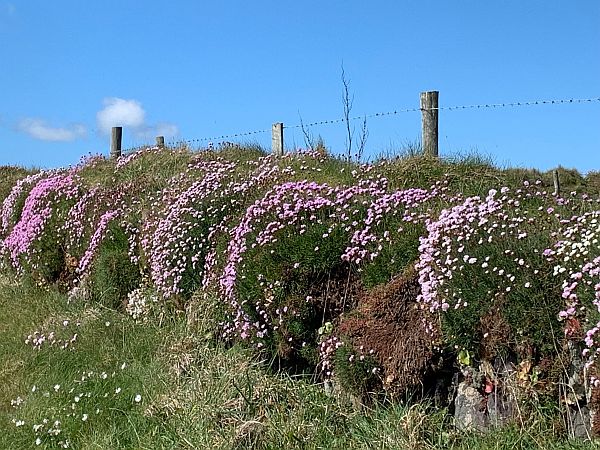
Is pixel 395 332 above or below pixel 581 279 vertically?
below

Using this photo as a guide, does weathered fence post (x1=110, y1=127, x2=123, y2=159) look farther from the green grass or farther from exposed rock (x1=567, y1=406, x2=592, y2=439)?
exposed rock (x1=567, y1=406, x2=592, y2=439)

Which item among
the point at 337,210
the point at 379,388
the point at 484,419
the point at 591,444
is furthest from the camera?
the point at 337,210

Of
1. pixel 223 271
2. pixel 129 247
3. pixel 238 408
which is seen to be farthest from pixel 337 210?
pixel 129 247

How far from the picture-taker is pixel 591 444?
4.08m

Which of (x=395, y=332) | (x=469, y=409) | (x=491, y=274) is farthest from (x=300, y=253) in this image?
(x=469, y=409)

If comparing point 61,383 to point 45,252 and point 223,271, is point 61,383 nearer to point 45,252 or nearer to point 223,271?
point 223,271

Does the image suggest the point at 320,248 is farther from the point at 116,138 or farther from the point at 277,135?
the point at 116,138

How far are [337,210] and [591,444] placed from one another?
9.35ft

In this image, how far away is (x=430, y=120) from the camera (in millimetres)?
9094

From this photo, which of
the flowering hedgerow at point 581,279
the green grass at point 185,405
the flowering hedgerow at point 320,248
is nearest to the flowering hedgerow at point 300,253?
the flowering hedgerow at point 320,248

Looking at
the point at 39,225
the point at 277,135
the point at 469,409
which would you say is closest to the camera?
the point at 469,409

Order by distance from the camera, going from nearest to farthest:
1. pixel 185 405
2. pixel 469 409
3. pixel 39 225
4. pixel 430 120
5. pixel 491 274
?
pixel 491 274
pixel 469 409
pixel 185 405
pixel 430 120
pixel 39 225

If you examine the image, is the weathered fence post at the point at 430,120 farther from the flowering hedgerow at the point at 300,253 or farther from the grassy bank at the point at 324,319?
the flowering hedgerow at the point at 300,253

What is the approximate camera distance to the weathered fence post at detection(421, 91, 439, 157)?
895 centimetres
